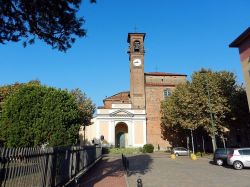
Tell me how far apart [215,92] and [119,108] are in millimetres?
19373

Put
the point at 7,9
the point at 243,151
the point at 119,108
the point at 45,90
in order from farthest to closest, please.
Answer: the point at 119,108
the point at 45,90
the point at 243,151
the point at 7,9

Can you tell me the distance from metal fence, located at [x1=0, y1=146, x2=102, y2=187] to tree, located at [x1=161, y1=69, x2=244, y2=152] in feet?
84.8

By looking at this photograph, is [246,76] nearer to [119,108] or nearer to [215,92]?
[215,92]

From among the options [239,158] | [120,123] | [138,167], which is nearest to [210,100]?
[239,158]

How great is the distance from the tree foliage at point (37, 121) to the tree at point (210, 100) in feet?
52.6

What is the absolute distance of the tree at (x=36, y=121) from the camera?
2677 centimetres

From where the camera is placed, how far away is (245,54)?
85.9 ft

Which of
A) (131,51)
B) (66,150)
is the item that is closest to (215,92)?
(131,51)

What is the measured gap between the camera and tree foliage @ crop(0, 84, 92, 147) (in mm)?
26766

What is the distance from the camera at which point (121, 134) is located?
2020 inches

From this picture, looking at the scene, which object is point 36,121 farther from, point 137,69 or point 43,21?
point 137,69

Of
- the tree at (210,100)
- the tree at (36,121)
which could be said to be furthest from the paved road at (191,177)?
the tree at (210,100)

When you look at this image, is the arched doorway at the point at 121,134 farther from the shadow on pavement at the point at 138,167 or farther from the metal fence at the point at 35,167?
the metal fence at the point at 35,167

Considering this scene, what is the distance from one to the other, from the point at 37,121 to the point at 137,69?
93.5ft
